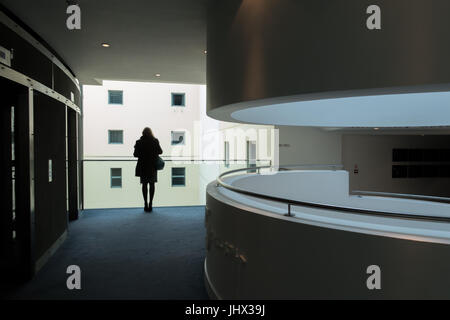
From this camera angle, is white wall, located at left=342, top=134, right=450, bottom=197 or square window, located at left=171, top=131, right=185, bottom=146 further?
square window, located at left=171, top=131, right=185, bottom=146

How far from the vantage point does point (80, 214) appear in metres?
7.92

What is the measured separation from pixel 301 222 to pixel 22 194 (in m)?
3.55

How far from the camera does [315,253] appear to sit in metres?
2.41

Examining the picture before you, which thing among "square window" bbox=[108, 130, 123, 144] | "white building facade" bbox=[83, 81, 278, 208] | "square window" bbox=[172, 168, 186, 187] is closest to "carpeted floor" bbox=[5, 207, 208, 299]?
"square window" bbox=[172, 168, 186, 187]

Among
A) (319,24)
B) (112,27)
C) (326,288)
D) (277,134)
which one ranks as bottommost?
(326,288)

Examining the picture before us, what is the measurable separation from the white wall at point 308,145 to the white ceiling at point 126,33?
11.8 ft

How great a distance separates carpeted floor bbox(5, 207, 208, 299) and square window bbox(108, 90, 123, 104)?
44.1ft

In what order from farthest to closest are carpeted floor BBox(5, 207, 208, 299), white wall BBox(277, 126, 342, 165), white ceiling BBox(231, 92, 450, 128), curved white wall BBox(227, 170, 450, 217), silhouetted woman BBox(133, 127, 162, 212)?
1. white wall BBox(277, 126, 342, 165)
2. silhouetted woman BBox(133, 127, 162, 212)
3. curved white wall BBox(227, 170, 450, 217)
4. white ceiling BBox(231, 92, 450, 128)
5. carpeted floor BBox(5, 207, 208, 299)

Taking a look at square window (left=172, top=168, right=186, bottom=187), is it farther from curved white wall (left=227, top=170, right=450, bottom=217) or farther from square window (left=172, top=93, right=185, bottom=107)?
square window (left=172, top=93, right=185, bottom=107)

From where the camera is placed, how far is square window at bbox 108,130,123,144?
19969mm

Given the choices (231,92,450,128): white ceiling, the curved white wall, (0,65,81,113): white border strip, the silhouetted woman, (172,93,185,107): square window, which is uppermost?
(172,93,185,107): square window

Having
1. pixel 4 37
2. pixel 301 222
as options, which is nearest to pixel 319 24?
pixel 301 222

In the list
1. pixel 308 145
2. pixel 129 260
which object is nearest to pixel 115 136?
pixel 308 145

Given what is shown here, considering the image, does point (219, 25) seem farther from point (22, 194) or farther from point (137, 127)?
point (137, 127)
